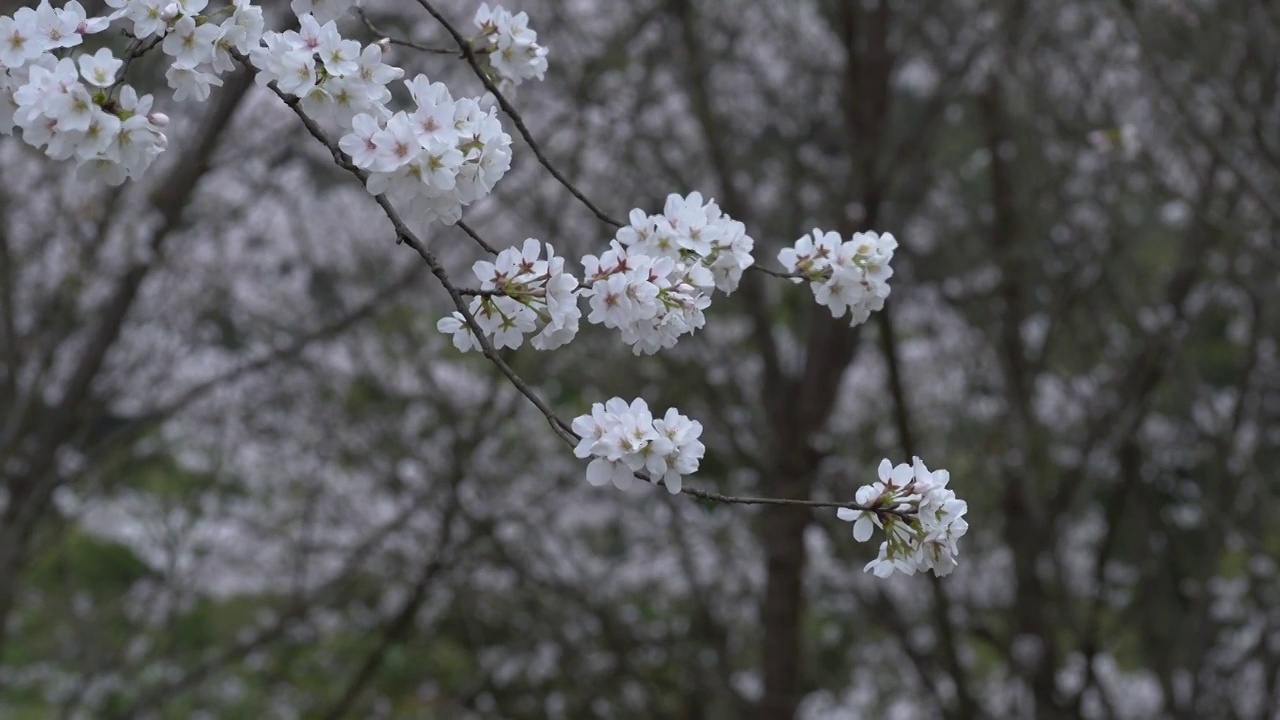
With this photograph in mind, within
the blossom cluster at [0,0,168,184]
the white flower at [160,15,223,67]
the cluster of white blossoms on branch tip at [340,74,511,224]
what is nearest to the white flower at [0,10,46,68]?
the blossom cluster at [0,0,168,184]

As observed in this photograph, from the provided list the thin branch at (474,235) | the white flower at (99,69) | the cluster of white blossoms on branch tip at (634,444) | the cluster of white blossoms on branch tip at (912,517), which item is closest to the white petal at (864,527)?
the cluster of white blossoms on branch tip at (912,517)

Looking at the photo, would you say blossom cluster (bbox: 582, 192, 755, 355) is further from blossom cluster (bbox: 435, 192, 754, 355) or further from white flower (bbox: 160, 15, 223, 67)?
white flower (bbox: 160, 15, 223, 67)

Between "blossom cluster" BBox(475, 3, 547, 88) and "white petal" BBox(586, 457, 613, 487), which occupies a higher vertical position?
"blossom cluster" BBox(475, 3, 547, 88)

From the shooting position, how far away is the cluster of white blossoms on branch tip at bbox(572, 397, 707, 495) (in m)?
1.25

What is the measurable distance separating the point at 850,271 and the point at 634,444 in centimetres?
46

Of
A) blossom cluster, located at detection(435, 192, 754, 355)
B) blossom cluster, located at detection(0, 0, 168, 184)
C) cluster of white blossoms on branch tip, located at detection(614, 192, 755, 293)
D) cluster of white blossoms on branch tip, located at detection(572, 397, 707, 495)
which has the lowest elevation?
cluster of white blossoms on branch tip, located at detection(572, 397, 707, 495)

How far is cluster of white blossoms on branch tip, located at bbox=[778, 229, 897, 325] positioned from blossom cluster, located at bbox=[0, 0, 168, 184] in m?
0.76

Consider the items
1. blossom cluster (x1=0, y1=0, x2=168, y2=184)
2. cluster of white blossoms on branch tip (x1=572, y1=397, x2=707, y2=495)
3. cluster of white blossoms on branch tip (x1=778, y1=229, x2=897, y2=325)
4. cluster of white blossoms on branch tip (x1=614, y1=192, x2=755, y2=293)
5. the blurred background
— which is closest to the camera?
blossom cluster (x1=0, y1=0, x2=168, y2=184)

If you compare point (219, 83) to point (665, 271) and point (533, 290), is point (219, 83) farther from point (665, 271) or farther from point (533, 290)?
point (665, 271)

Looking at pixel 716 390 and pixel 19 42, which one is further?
pixel 716 390

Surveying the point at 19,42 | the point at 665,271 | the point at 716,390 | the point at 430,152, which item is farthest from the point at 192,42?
the point at 716,390

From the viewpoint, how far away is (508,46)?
168cm

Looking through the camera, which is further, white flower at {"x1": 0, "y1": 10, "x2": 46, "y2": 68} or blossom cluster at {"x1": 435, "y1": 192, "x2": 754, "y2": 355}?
blossom cluster at {"x1": 435, "y1": 192, "x2": 754, "y2": 355}

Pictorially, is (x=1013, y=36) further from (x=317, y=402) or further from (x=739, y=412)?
(x=317, y=402)
